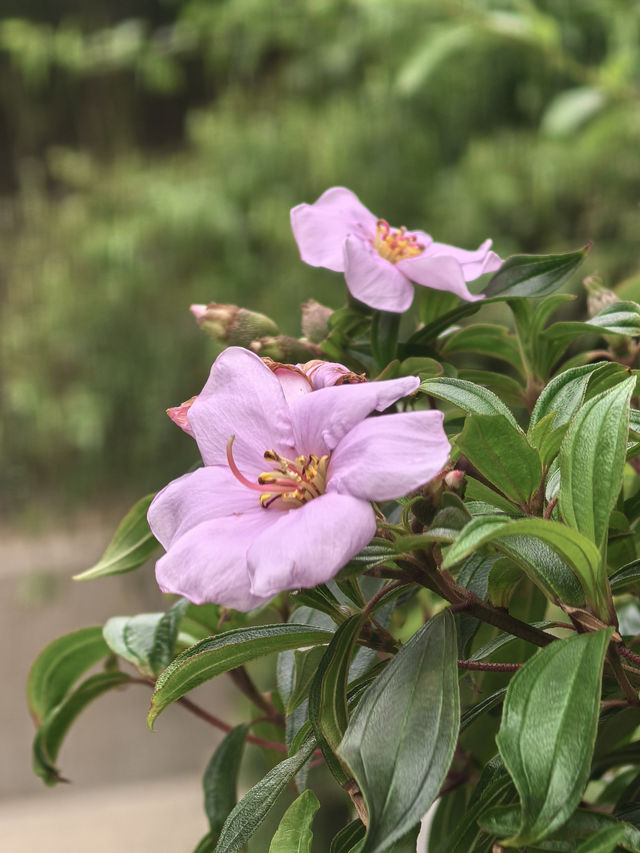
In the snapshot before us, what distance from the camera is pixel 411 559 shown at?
0.74ft

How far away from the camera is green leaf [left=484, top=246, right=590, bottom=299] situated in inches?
13.5

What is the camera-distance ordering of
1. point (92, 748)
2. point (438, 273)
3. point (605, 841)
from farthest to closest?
1. point (92, 748)
2. point (438, 273)
3. point (605, 841)

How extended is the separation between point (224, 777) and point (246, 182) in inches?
57.1

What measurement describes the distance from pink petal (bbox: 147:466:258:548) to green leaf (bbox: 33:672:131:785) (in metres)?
0.17

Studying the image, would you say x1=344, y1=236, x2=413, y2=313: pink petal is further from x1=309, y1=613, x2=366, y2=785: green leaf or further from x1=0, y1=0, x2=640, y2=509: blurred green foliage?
x1=0, y1=0, x2=640, y2=509: blurred green foliage

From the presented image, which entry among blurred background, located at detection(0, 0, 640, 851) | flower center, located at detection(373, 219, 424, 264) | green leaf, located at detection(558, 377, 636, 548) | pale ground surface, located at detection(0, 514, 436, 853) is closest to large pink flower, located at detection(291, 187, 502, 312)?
flower center, located at detection(373, 219, 424, 264)

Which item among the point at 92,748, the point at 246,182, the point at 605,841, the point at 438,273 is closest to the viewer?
the point at 605,841

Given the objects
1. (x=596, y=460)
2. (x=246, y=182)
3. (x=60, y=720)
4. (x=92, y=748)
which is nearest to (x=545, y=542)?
(x=596, y=460)

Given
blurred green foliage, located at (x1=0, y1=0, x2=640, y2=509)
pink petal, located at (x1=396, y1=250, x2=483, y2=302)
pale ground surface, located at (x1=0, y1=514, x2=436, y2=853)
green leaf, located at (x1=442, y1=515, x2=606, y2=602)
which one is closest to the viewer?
green leaf, located at (x1=442, y1=515, x2=606, y2=602)

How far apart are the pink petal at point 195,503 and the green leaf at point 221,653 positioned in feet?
0.10

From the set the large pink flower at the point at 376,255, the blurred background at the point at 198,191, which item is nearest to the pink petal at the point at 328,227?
the large pink flower at the point at 376,255

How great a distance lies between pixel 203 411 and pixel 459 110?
1.43 metres

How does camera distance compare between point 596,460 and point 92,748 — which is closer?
point 596,460

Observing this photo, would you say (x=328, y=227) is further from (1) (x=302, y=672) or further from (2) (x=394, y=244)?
(1) (x=302, y=672)
